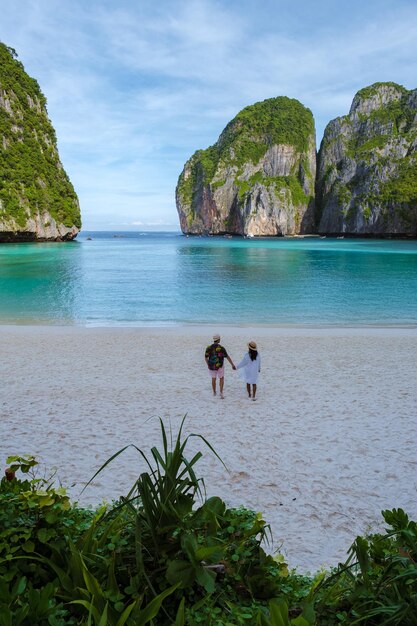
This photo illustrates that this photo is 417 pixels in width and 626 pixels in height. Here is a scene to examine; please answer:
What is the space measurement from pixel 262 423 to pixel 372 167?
163 meters

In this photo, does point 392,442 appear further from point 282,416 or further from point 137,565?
point 137,565

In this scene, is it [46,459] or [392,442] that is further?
[392,442]

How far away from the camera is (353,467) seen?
6.50 m

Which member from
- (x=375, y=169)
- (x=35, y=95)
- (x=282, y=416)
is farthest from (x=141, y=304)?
(x=375, y=169)

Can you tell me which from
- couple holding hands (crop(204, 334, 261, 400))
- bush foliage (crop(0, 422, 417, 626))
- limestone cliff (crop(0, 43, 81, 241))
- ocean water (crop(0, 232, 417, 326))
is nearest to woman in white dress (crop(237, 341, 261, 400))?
couple holding hands (crop(204, 334, 261, 400))

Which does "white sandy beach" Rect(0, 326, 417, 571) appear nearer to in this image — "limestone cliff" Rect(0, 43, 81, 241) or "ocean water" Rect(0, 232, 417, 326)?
"ocean water" Rect(0, 232, 417, 326)

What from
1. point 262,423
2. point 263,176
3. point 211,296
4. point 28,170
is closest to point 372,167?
point 263,176

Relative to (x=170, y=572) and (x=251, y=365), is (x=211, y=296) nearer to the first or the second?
(x=251, y=365)

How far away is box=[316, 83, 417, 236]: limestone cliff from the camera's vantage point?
138000 millimetres

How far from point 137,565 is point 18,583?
0.49 m

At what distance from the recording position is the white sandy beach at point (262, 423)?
5566 mm

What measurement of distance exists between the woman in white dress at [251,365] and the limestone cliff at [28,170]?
89516mm

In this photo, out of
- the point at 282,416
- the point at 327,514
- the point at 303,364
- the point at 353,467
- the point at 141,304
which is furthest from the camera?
the point at 141,304

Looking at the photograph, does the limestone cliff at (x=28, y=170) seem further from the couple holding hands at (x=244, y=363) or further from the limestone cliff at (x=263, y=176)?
the couple holding hands at (x=244, y=363)
